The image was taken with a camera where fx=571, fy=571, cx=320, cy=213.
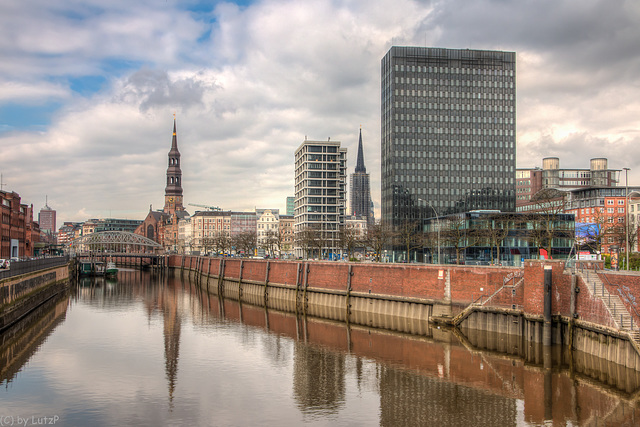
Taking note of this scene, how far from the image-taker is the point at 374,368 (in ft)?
156

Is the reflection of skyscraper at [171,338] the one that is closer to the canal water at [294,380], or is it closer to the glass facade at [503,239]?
the canal water at [294,380]

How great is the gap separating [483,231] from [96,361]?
67499 mm

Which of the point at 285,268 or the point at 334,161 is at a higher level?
the point at 334,161

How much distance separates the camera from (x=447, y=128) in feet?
535

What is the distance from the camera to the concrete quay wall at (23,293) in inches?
2388

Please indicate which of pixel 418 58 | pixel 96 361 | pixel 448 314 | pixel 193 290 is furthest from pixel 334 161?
pixel 96 361

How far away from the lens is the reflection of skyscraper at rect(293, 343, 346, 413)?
Result: 38.5 m

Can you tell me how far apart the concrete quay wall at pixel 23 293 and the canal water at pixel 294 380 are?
6.79ft

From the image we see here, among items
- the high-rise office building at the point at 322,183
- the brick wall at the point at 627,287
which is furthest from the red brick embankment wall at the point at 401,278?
the high-rise office building at the point at 322,183

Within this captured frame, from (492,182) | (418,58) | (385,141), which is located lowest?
(492,182)

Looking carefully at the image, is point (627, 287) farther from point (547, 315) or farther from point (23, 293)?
point (23, 293)

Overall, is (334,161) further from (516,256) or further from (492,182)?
(516,256)

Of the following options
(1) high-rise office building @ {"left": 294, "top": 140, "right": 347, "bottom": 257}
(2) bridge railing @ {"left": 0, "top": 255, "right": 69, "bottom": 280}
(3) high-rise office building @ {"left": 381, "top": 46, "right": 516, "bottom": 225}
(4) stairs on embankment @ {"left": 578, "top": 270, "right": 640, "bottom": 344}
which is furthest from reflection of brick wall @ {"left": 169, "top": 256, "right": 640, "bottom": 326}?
(1) high-rise office building @ {"left": 294, "top": 140, "right": 347, "bottom": 257}

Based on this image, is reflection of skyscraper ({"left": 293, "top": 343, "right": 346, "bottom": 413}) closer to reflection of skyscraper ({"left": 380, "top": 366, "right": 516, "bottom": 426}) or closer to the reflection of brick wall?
reflection of skyscraper ({"left": 380, "top": 366, "right": 516, "bottom": 426})
